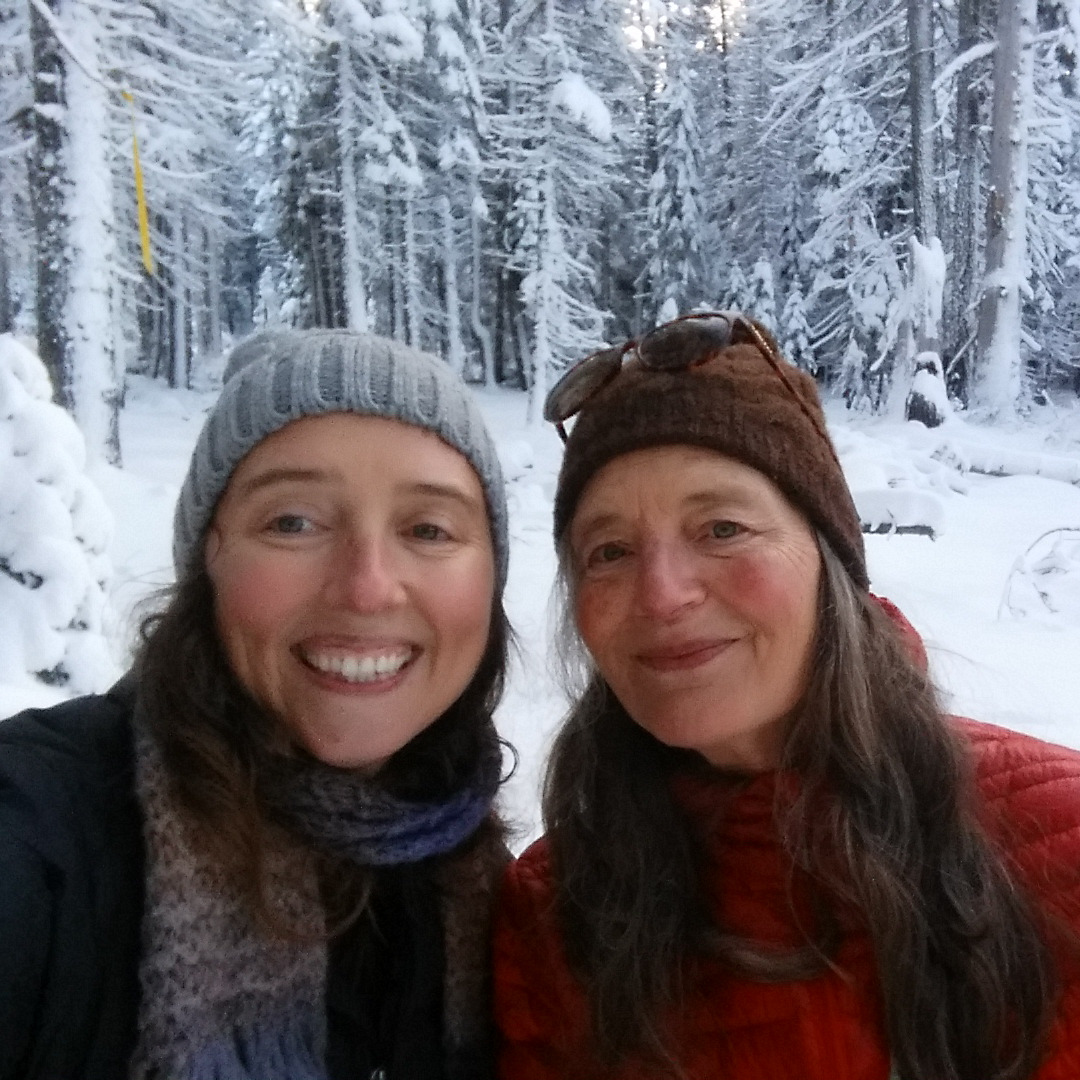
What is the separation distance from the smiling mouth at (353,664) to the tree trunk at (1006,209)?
2496mm

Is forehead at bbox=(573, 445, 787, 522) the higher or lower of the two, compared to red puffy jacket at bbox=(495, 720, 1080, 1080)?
higher

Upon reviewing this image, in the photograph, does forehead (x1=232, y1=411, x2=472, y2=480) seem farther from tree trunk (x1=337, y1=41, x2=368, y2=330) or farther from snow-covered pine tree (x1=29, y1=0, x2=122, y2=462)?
snow-covered pine tree (x1=29, y1=0, x2=122, y2=462)

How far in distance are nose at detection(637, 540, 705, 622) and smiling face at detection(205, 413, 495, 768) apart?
0.88ft

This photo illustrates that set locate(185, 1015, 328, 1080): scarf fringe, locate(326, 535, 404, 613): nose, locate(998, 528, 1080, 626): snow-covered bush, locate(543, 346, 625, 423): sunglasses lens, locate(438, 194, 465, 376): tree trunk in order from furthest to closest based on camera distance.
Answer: locate(438, 194, 465, 376): tree trunk
locate(998, 528, 1080, 626): snow-covered bush
locate(543, 346, 625, 423): sunglasses lens
locate(326, 535, 404, 613): nose
locate(185, 1015, 328, 1080): scarf fringe

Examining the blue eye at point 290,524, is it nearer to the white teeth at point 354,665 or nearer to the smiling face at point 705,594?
the white teeth at point 354,665

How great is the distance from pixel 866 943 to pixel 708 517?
629 millimetres

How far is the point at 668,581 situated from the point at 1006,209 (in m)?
2.38

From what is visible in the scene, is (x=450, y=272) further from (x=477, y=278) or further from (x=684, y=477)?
(x=684, y=477)

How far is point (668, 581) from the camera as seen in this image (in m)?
1.24

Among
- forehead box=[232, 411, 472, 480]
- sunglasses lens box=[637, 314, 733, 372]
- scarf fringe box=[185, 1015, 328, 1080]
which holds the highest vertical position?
sunglasses lens box=[637, 314, 733, 372]

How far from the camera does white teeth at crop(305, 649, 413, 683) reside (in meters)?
1.20

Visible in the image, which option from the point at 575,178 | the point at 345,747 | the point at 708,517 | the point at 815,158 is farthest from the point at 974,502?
the point at 345,747

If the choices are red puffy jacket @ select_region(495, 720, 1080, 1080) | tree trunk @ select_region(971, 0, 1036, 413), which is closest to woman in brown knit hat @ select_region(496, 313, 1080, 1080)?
red puffy jacket @ select_region(495, 720, 1080, 1080)

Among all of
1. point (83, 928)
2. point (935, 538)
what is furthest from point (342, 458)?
point (935, 538)
